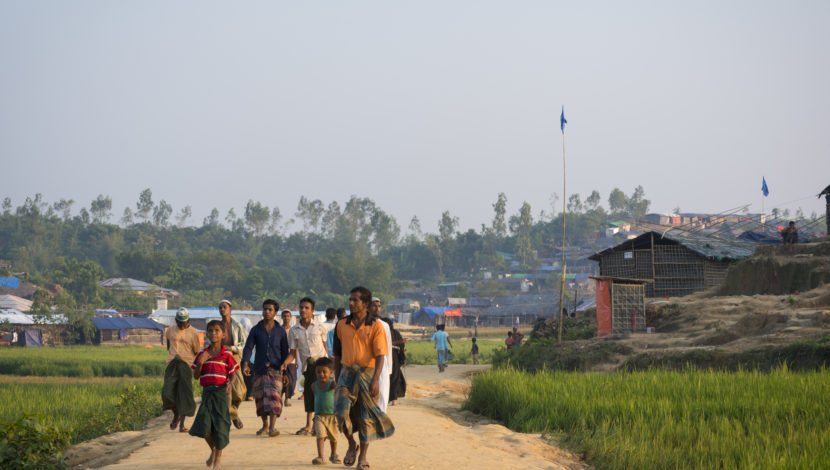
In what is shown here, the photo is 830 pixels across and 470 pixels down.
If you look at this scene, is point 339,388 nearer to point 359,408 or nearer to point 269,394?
point 359,408

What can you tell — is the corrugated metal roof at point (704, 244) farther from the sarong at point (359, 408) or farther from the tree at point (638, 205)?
the tree at point (638, 205)

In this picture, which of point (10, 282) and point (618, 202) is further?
point (618, 202)

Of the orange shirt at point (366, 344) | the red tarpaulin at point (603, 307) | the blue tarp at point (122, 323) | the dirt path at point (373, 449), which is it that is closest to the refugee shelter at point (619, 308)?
the red tarpaulin at point (603, 307)

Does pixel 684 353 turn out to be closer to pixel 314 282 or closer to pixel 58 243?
pixel 314 282

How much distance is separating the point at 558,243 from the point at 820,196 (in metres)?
80.7

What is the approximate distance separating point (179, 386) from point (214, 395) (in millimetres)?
2184

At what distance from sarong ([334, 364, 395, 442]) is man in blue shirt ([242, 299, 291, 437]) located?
86.0 inches

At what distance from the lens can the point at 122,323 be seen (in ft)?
160

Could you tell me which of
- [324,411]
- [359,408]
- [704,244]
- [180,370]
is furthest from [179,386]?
[704,244]

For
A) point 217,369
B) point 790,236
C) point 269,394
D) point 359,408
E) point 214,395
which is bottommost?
point 269,394

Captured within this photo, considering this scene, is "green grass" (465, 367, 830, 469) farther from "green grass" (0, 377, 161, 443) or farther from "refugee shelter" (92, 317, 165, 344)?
"refugee shelter" (92, 317, 165, 344)

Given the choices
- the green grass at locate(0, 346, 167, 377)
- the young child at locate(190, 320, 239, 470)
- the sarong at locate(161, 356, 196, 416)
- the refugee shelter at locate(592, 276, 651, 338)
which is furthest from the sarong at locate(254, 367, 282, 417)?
the green grass at locate(0, 346, 167, 377)

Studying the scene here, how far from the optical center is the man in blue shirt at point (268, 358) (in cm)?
884

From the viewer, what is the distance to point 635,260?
3006 centimetres
